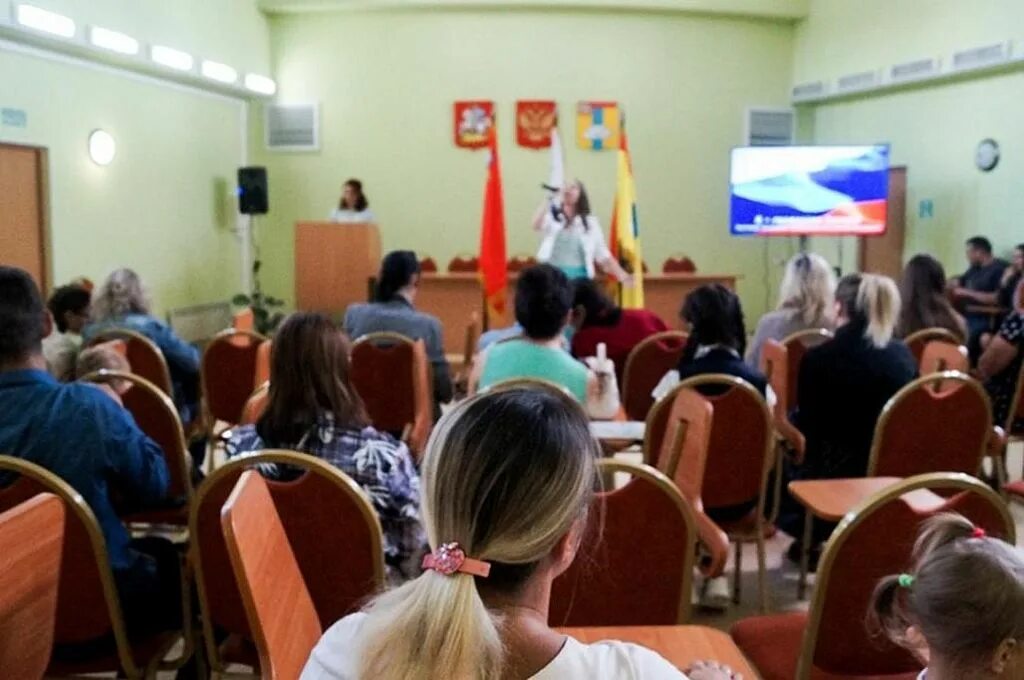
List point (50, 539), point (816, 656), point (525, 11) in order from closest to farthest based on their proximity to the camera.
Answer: point (50, 539), point (816, 656), point (525, 11)

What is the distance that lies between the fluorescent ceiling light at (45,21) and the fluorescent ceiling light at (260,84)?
3.03m

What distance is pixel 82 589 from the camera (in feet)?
→ 6.93

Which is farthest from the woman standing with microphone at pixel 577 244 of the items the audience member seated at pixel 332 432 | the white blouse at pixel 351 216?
the audience member seated at pixel 332 432

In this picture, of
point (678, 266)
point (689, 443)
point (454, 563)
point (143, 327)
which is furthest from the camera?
point (678, 266)

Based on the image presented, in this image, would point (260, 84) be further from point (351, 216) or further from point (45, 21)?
point (45, 21)

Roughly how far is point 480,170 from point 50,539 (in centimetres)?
915

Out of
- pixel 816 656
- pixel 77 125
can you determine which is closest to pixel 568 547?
pixel 816 656

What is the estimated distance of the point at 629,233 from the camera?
837cm

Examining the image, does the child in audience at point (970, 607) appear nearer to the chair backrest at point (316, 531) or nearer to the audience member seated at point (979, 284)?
the chair backrest at point (316, 531)

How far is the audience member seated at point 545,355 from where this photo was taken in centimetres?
338

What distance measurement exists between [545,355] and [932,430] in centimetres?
124

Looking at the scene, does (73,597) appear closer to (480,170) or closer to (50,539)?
(50,539)

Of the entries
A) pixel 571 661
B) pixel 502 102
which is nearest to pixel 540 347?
pixel 571 661

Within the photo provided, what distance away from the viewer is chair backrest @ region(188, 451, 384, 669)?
2033mm
